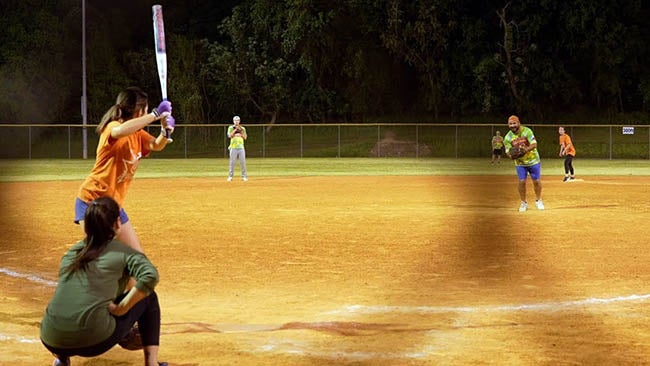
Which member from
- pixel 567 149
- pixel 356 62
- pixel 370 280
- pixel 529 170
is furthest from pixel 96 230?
pixel 356 62

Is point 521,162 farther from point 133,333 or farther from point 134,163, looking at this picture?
point 133,333

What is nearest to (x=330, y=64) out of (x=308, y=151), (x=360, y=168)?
(x=308, y=151)

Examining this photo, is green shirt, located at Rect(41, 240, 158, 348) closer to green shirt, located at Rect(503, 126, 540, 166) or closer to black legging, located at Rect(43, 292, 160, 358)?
black legging, located at Rect(43, 292, 160, 358)

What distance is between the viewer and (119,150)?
7.73 m

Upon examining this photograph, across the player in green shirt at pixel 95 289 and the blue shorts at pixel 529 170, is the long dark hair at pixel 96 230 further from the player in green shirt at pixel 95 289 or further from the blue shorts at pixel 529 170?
the blue shorts at pixel 529 170

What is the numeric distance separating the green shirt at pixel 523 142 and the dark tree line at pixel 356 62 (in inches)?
1483

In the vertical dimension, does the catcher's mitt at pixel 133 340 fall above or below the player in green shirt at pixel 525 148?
below

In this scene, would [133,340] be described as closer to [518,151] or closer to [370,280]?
[370,280]

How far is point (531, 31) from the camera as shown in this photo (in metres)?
57.2

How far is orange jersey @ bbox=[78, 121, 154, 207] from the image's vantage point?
7.70 meters

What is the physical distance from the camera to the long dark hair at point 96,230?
575 centimetres

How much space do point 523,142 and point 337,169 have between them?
2234 cm

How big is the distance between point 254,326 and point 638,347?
10.2 ft

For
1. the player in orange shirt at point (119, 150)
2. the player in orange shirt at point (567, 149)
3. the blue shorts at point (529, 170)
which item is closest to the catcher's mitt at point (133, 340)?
the player in orange shirt at point (119, 150)
